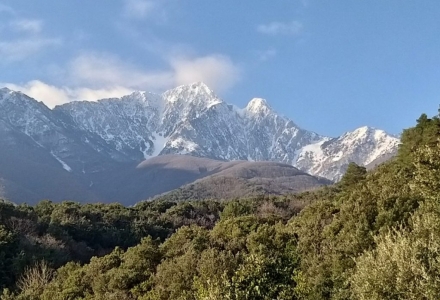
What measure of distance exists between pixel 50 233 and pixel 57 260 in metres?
9.97

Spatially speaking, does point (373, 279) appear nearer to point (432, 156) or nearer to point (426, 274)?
point (426, 274)

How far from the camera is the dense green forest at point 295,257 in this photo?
22.8 meters

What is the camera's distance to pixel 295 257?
34062 millimetres

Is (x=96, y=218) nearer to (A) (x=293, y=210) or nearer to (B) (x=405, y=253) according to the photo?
(A) (x=293, y=210)

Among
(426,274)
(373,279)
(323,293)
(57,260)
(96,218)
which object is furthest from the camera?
(96,218)

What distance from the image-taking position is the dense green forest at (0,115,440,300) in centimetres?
2284

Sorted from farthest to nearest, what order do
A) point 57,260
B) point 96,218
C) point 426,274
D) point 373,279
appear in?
point 96,218, point 57,260, point 373,279, point 426,274

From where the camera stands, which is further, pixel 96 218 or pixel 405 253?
pixel 96 218

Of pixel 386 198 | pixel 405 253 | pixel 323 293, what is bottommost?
pixel 323 293

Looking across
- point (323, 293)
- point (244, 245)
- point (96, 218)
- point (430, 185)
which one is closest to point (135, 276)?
point (244, 245)

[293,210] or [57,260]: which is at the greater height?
[293,210]

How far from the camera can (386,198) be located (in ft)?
118

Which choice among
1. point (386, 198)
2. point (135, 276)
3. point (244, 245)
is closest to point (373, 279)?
point (386, 198)

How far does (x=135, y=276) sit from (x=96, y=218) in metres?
48.3
